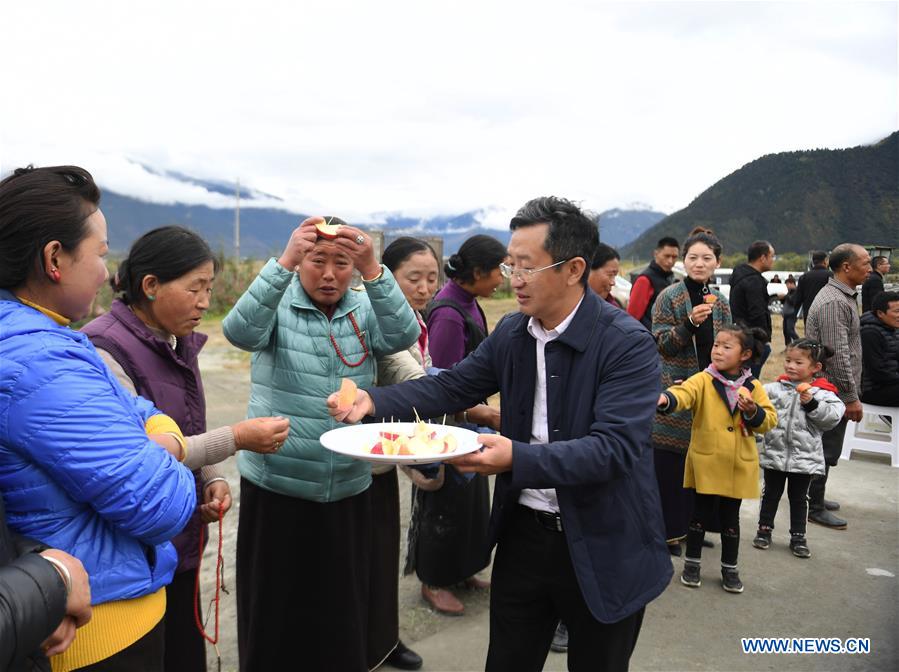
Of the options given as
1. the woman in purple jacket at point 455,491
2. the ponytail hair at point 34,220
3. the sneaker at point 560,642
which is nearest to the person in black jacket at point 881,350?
the woman in purple jacket at point 455,491

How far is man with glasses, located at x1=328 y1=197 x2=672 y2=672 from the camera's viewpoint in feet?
6.53

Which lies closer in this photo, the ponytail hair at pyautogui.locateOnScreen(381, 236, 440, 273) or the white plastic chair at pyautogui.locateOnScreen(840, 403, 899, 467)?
the ponytail hair at pyautogui.locateOnScreen(381, 236, 440, 273)

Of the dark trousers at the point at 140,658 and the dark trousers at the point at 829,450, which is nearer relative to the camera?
the dark trousers at the point at 140,658

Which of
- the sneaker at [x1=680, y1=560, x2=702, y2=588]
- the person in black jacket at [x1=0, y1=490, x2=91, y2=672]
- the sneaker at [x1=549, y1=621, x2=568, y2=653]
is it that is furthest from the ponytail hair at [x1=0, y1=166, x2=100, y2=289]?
the sneaker at [x1=680, y1=560, x2=702, y2=588]

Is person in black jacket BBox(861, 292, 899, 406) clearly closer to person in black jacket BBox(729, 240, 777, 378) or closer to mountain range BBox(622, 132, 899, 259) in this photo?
mountain range BBox(622, 132, 899, 259)

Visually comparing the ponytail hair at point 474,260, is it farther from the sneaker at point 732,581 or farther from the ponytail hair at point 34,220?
the sneaker at point 732,581

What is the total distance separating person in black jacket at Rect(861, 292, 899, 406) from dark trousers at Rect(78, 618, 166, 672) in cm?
601

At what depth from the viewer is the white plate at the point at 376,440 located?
1850 mm

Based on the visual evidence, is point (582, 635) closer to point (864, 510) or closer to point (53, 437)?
point (53, 437)

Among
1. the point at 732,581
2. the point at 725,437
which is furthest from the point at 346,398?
the point at 732,581

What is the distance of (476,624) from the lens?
3.65m

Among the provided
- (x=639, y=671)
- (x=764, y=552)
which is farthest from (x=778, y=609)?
(x=639, y=671)

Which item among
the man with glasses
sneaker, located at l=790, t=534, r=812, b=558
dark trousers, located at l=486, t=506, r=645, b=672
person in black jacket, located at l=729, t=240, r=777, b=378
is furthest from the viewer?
person in black jacket, located at l=729, t=240, r=777, b=378

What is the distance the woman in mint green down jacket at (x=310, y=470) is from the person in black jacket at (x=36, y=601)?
4.28 feet
